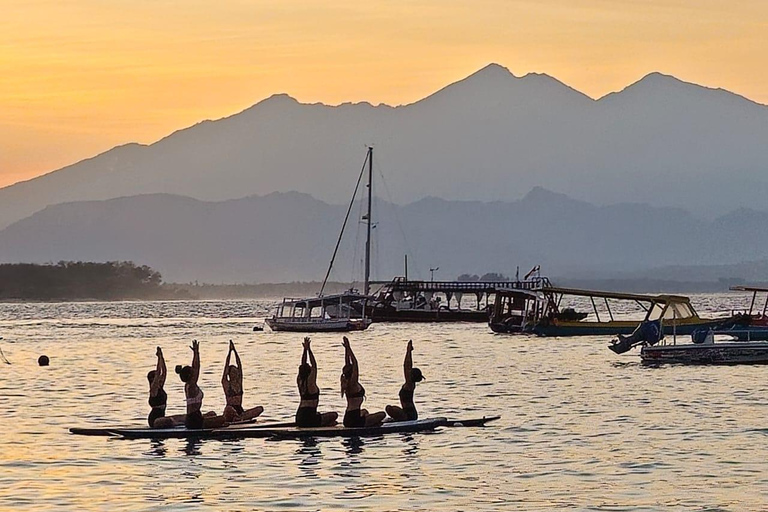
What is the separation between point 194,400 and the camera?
141ft

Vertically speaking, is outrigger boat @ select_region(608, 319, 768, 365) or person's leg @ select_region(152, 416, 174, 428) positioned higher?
outrigger boat @ select_region(608, 319, 768, 365)

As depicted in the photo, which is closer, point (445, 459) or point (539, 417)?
point (445, 459)

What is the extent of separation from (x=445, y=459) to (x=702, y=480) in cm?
663

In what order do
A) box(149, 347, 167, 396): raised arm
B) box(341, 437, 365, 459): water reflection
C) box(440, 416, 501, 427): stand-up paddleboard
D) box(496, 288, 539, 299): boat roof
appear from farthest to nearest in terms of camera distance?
1. box(496, 288, 539, 299): boat roof
2. box(440, 416, 501, 427): stand-up paddleboard
3. box(149, 347, 167, 396): raised arm
4. box(341, 437, 365, 459): water reflection

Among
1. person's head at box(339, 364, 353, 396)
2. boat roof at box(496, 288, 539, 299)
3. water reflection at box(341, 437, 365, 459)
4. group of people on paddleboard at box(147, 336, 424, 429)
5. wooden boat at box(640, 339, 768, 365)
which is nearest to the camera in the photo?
water reflection at box(341, 437, 365, 459)

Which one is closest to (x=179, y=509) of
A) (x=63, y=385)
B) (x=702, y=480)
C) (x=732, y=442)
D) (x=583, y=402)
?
(x=702, y=480)

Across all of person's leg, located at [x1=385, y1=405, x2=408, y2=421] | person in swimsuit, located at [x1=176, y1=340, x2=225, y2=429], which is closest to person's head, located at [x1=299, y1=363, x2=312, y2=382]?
person in swimsuit, located at [x1=176, y1=340, x2=225, y2=429]

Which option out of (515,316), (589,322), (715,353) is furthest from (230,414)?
(515,316)

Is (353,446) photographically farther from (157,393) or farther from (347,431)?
(157,393)

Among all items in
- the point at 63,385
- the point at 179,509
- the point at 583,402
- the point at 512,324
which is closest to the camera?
the point at 179,509

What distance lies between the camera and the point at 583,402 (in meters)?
58.2

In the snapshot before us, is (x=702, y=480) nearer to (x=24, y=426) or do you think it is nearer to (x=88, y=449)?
(x=88, y=449)

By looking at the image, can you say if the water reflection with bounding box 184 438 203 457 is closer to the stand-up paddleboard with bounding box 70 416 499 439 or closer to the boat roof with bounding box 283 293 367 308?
the stand-up paddleboard with bounding box 70 416 499 439

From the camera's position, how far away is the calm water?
34.5 meters
